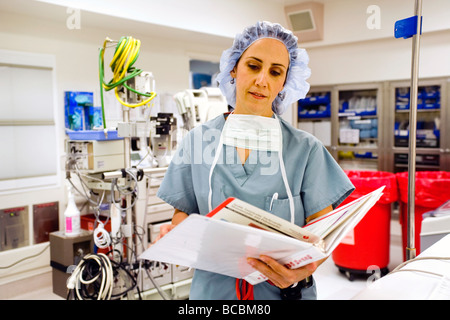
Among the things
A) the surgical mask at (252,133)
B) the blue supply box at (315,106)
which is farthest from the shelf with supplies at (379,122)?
the surgical mask at (252,133)

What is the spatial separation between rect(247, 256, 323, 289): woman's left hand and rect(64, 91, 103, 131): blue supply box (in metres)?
3.13

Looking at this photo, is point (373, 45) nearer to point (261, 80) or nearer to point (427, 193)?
point (427, 193)

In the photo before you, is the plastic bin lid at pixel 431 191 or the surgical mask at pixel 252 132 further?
the plastic bin lid at pixel 431 191

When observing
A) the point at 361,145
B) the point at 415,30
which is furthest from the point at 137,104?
the point at 361,145

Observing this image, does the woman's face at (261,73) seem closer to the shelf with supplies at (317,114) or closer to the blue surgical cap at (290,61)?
the blue surgical cap at (290,61)

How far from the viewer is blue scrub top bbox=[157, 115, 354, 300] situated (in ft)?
3.99

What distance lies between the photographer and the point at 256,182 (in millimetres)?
1244

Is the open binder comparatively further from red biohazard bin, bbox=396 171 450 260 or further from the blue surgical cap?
red biohazard bin, bbox=396 171 450 260

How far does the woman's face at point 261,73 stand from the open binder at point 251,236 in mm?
473

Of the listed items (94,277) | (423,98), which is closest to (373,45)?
(423,98)

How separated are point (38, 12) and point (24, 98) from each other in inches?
29.9

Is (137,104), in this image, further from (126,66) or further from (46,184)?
(46,184)

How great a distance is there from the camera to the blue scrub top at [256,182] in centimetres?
121

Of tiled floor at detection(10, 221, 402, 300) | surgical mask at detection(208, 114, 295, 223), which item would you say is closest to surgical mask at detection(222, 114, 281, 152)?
surgical mask at detection(208, 114, 295, 223)
